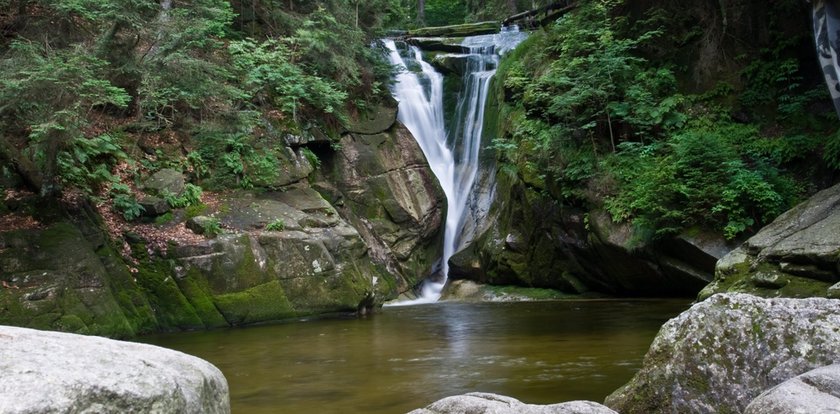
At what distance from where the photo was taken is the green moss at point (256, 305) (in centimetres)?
1200

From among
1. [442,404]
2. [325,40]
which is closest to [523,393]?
[442,404]

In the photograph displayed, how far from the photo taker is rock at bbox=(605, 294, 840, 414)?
4164 millimetres

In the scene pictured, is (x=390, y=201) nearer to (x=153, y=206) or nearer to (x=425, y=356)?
(x=153, y=206)

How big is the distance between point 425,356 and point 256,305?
184 inches

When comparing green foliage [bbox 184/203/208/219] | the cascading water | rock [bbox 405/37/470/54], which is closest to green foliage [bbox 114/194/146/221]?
green foliage [bbox 184/203/208/219]

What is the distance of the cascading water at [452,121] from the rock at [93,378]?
14.2m

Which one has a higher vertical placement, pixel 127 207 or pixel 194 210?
pixel 127 207

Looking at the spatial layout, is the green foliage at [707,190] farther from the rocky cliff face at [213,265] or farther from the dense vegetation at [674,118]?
the rocky cliff face at [213,265]

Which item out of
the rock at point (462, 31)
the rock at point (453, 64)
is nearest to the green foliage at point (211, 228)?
the rock at point (453, 64)

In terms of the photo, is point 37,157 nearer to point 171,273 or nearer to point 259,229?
point 171,273

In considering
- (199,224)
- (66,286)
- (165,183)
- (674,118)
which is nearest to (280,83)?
(165,183)

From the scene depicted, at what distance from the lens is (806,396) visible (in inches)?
119

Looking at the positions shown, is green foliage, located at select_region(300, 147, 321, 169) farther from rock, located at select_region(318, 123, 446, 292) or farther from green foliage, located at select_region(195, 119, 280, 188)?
green foliage, located at select_region(195, 119, 280, 188)

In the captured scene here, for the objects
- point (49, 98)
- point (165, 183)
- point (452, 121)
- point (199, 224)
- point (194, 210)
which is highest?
point (49, 98)
